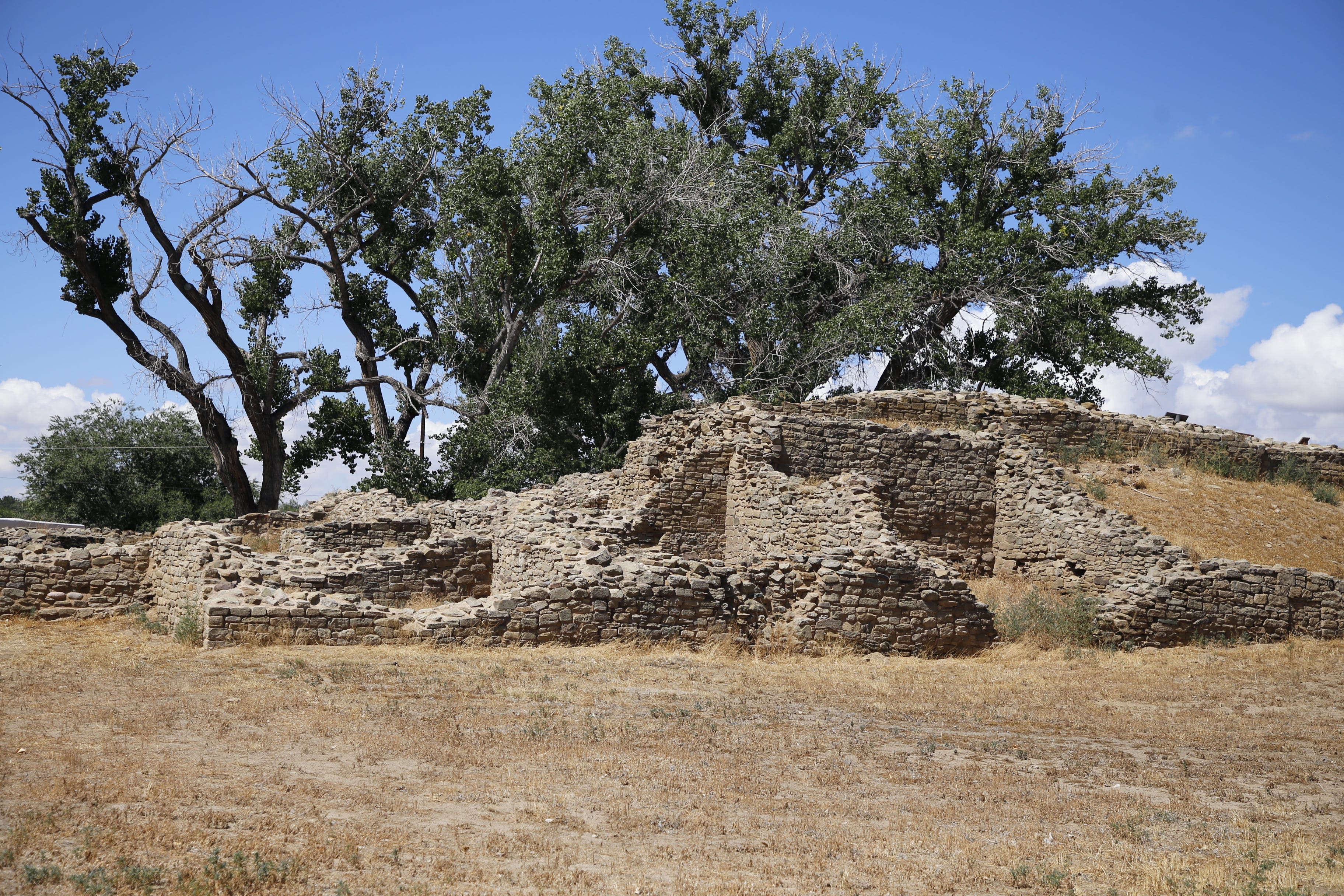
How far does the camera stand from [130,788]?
22.6ft

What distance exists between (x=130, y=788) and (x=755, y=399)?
43.5ft

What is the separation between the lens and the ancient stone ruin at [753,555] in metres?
13.1

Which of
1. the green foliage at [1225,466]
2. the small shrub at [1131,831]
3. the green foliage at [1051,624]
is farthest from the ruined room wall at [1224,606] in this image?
the small shrub at [1131,831]

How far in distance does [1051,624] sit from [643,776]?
821 cm

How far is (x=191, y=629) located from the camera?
1238 centimetres

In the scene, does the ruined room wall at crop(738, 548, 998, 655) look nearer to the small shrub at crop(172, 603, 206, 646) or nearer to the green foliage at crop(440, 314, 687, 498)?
the small shrub at crop(172, 603, 206, 646)

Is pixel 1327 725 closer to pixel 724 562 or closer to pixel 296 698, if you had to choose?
pixel 724 562

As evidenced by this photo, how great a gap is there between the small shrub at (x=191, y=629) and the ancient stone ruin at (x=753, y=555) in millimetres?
57

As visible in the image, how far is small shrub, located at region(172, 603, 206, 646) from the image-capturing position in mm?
12305

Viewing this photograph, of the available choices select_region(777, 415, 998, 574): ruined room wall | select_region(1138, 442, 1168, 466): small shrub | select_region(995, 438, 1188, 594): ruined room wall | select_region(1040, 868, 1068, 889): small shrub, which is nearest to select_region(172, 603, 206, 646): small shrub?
select_region(777, 415, 998, 574): ruined room wall

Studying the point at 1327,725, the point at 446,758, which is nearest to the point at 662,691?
the point at 446,758

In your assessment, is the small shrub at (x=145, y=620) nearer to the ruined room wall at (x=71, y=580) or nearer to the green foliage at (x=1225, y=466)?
the ruined room wall at (x=71, y=580)

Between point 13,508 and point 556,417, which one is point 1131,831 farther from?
point 13,508

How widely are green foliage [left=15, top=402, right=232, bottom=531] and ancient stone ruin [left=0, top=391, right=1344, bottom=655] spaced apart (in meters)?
17.4
